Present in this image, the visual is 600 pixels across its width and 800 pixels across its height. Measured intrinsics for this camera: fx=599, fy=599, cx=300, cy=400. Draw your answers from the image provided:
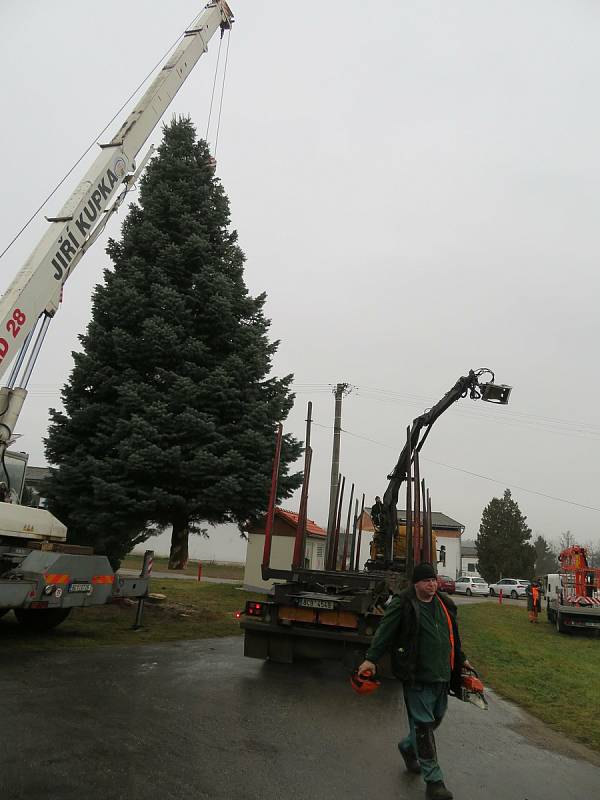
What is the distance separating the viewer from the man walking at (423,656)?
4359mm

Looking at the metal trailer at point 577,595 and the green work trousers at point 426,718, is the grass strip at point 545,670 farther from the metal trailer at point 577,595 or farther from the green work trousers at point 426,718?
the green work trousers at point 426,718

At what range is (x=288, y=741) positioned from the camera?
5.25 meters

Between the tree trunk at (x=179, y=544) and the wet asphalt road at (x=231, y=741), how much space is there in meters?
8.47

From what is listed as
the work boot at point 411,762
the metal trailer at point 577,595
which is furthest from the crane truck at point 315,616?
the metal trailer at point 577,595

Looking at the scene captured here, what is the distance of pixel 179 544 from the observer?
17000 mm

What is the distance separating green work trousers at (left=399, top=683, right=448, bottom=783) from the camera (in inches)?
167

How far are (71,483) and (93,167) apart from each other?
27.2ft

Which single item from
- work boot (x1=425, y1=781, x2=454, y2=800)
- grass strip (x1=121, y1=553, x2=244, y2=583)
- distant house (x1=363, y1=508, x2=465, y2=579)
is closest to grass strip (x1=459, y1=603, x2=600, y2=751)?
work boot (x1=425, y1=781, x2=454, y2=800)

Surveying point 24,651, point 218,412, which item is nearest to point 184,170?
point 218,412

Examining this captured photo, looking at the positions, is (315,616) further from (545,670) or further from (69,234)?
(69,234)

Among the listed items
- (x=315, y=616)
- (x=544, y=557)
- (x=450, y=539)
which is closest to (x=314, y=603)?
(x=315, y=616)

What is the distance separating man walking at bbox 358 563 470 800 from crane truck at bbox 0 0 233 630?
4898 mm

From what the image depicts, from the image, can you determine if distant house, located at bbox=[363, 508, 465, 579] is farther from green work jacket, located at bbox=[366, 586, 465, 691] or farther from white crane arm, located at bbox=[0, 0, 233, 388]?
green work jacket, located at bbox=[366, 586, 465, 691]

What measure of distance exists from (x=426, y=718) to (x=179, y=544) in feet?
44.2
